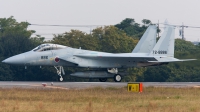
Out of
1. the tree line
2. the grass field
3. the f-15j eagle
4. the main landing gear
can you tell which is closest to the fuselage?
the f-15j eagle

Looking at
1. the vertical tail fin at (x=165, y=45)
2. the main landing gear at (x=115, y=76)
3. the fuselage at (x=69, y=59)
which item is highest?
the vertical tail fin at (x=165, y=45)

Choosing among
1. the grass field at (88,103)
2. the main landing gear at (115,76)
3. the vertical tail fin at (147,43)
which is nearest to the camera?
the grass field at (88,103)

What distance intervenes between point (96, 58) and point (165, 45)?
184 inches

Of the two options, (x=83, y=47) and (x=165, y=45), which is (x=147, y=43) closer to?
(x=165, y=45)

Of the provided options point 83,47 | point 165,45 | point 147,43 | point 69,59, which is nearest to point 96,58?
point 69,59

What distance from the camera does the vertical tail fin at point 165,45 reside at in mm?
33781

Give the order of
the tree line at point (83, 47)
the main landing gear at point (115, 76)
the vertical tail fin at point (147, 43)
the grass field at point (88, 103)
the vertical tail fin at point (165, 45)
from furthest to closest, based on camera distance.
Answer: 1. the tree line at point (83, 47)
2. the vertical tail fin at point (147, 43)
3. the vertical tail fin at point (165, 45)
4. the main landing gear at point (115, 76)
5. the grass field at point (88, 103)

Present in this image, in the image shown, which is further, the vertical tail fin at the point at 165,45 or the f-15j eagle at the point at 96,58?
the vertical tail fin at the point at 165,45

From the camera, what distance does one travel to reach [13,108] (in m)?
14.8

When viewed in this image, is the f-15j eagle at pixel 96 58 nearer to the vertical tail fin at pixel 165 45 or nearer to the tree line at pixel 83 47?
the vertical tail fin at pixel 165 45

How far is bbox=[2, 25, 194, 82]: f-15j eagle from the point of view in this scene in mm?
31969

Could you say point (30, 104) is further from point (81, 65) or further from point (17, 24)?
point (17, 24)

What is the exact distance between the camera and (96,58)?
33062 millimetres

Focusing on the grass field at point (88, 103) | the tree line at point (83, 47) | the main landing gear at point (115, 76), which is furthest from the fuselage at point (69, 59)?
the grass field at point (88, 103)
